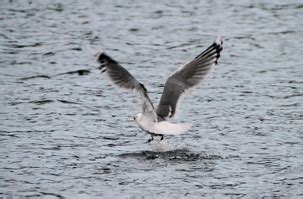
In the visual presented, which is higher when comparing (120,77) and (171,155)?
(120,77)

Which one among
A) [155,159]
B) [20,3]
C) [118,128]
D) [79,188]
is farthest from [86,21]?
[79,188]

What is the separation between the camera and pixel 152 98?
35.1 ft

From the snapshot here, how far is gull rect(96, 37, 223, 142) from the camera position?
27.6 ft

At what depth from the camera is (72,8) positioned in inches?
600

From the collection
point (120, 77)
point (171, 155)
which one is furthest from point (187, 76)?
point (171, 155)

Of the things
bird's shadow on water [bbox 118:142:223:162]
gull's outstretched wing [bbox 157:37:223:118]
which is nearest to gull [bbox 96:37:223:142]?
gull's outstretched wing [bbox 157:37:223:118]

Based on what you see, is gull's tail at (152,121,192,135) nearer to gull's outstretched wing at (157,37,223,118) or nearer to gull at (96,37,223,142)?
gull at (96,37,223,142)

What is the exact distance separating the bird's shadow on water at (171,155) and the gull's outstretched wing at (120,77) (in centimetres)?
37

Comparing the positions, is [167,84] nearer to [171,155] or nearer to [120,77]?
[120,77]

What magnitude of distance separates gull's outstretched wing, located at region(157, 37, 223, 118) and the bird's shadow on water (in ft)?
1.52

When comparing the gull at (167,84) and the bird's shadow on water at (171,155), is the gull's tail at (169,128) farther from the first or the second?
the bird's shadow on water at (171,155)

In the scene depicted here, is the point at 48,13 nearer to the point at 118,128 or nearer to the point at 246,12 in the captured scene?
the point at 246,12

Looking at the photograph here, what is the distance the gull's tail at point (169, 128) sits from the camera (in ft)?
26.2

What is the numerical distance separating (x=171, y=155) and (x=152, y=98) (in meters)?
2.21
